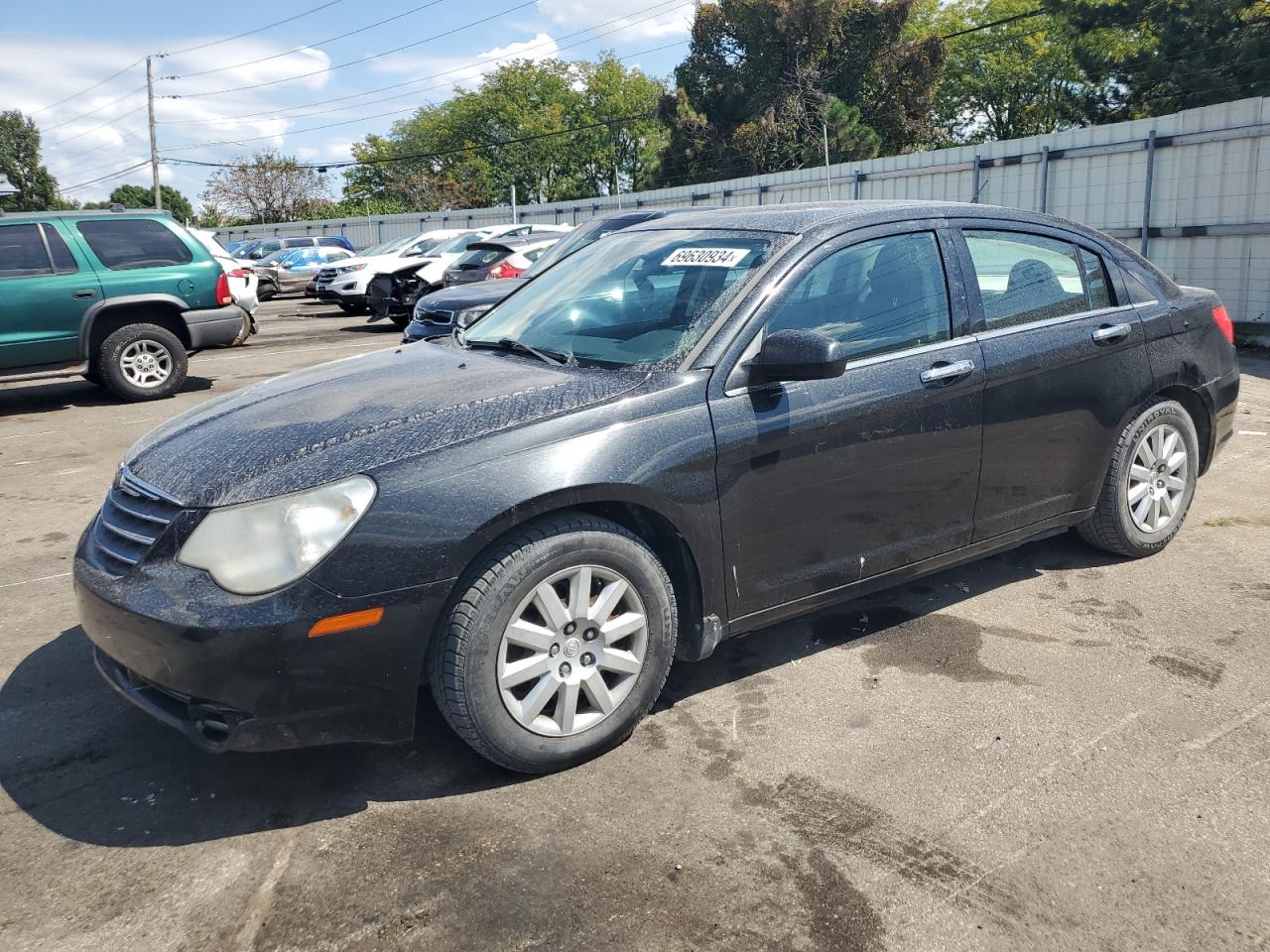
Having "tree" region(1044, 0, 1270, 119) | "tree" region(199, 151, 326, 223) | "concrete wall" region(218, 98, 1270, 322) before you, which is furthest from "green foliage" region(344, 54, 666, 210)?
"concrete wall" region(218, 98, 1270, 322)

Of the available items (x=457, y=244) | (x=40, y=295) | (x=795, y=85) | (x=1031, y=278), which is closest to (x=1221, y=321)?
(x=1031, y=278)

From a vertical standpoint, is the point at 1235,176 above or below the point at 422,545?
above

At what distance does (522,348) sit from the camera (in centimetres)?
390

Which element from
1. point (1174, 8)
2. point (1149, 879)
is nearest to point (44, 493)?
point (1149, 879)

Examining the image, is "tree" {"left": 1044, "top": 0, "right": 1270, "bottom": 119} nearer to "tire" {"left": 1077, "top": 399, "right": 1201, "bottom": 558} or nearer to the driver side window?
"tire" {"left": 1077, "top": 399, "right": 1201, "bottom": 558}

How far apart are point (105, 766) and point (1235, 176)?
1254cm

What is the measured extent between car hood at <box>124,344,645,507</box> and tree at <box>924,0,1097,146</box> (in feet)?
162

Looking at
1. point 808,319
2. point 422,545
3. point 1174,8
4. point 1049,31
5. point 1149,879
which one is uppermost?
point 1049,31

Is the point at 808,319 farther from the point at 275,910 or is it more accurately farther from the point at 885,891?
the point at 275,910

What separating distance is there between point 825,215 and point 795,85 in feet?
127

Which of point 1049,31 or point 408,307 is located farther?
point 1049,31

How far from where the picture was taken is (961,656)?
3.92 m

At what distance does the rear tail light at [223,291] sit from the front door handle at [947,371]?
8.69 metres

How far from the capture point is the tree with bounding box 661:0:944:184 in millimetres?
38344
